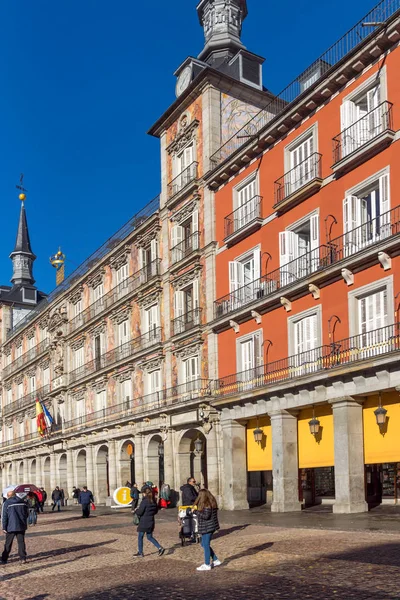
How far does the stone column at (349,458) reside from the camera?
2388cm

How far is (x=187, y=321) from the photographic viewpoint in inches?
1455

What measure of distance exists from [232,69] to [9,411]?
4270 cm

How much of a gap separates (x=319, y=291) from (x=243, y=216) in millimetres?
7324

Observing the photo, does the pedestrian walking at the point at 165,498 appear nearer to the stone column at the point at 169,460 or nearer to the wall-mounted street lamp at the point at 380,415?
the stone column at the point at 169,460

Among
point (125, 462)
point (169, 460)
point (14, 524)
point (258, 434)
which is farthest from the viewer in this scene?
point (125, 462)

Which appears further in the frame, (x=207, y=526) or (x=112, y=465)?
(x=112, y=465)

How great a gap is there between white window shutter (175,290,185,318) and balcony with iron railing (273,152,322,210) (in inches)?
386

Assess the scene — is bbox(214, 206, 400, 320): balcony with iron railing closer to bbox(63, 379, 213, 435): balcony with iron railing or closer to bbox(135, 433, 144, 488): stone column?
bbox(63, 379, 213, 435): balcony with iron railing

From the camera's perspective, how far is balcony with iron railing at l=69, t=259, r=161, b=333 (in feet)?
135

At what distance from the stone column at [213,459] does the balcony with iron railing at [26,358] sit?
91.6 ft

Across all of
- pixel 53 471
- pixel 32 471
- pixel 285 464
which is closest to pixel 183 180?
pixel 285 464

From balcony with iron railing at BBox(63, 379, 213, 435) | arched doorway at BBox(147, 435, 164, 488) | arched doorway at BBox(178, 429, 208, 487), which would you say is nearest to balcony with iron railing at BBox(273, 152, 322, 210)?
balcony with iron railing at BBox(63, 379, 213, 435)

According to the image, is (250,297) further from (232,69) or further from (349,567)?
(349,567)

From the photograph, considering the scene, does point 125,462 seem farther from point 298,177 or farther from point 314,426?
point 298,177
